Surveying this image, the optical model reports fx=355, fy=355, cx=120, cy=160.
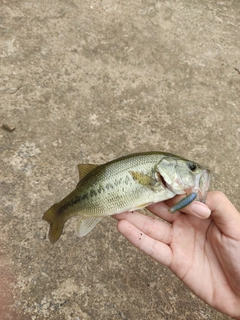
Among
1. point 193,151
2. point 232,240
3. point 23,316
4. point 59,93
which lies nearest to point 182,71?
point 193,151

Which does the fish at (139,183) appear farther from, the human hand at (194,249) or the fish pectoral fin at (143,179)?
the human hand at (194,249)

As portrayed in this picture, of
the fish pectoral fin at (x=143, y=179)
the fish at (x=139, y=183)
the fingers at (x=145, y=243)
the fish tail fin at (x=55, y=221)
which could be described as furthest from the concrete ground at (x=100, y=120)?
the fish pectoral fin at (x=143, y=179)

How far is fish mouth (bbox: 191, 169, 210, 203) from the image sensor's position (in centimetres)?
209

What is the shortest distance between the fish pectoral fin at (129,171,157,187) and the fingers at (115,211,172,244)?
301 mm

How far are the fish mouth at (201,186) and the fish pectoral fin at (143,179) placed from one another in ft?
0.80

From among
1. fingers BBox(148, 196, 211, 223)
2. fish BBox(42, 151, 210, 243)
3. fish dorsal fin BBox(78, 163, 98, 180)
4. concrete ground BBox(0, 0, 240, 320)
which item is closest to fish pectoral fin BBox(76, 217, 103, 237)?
fish BBox(42, 151, 210, 243)

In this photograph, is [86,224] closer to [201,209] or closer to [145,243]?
[145,243]

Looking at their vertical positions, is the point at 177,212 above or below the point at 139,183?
below

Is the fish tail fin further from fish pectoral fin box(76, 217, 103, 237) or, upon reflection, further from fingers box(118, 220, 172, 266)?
fingers box(118, 220, 172, 266)

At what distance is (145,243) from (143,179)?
415 millimetres

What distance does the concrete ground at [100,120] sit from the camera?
2824 millimetres

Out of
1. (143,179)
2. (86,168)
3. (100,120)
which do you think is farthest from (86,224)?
→ (100,120)

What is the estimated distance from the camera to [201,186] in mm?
2109

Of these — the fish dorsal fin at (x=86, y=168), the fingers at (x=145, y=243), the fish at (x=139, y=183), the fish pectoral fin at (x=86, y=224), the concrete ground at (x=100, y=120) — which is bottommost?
the concrete ground at (x=100, y=120)
